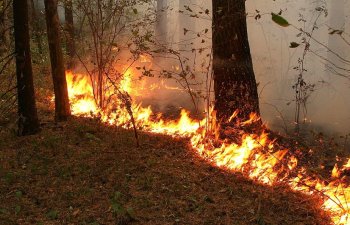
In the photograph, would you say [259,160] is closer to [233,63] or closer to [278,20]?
[233,63]

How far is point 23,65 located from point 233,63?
4.09m

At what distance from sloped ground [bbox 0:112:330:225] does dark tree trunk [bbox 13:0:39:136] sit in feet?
1.68

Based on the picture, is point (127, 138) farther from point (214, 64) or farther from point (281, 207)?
point (281, 207)

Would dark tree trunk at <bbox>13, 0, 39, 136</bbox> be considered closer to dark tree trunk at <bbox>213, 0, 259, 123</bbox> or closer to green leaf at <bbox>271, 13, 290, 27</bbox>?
dark tree trunk at <bbox>213, 0, 259, 123</bbox>

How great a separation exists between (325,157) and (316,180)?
1.35 m

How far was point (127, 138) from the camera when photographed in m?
7.39

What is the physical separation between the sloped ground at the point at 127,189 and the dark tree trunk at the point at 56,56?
1468mm

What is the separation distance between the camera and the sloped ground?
471cm

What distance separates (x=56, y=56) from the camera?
8328mm


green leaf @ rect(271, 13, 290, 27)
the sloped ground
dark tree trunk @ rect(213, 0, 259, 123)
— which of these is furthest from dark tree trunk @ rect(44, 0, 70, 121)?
Result: green leaf @ rect(271, 13, 290, 27)

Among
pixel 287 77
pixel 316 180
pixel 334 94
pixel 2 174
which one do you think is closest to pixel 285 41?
pixel 287 77

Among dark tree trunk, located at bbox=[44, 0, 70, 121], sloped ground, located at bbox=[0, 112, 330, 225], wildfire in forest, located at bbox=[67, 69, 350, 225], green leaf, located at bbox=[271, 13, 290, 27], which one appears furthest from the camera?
dark tree trunk, located at bbox=[44, 0, 70, 121]

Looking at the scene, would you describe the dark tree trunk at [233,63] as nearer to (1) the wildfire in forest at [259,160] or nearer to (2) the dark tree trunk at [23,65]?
(1) the wildfire in forest at [259,160]

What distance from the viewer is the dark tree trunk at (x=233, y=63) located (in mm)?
7031
